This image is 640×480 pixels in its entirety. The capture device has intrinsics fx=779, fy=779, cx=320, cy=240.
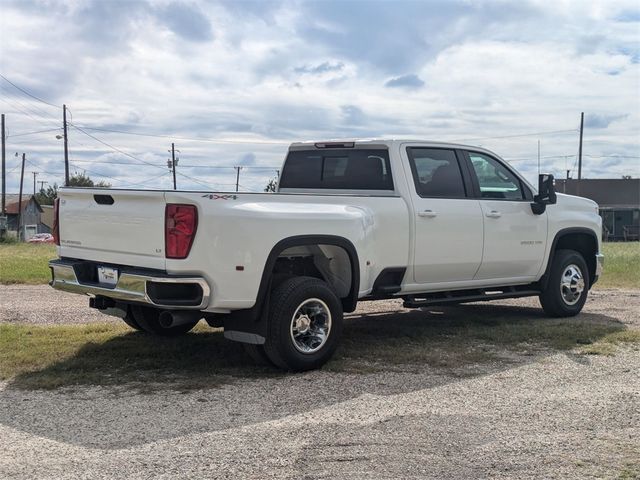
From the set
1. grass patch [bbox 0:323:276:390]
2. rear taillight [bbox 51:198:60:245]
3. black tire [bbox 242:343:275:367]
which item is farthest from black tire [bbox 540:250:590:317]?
rear taillight [bbox 51:198:60:245]

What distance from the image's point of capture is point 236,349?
7562 millimetres

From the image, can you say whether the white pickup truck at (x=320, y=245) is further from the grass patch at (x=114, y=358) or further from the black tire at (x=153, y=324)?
the grass patch at (x=114, y=358)

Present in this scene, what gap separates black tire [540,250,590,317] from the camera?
30.8 feet

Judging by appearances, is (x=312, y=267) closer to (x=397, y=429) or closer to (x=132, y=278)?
(x=132, y=278)

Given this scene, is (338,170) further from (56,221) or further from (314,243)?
(56,221)

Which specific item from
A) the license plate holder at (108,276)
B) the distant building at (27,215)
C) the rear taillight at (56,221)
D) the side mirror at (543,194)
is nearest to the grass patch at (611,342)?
the side mirror at (543,194)

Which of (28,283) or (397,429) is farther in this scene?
(28,283)

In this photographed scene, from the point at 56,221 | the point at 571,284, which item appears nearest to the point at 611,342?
the point at 571,284

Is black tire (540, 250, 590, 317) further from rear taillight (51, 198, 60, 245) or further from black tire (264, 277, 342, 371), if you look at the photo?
rear taillight (51, 198, 60, 245)

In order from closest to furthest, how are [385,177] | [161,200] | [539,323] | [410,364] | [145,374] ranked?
[161,200], [145,374], [410,364], [385,177], [539,323]

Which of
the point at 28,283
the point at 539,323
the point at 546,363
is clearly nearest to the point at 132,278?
the point at 546,363

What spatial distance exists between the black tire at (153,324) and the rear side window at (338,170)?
200 centimetres

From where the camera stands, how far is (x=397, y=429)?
16.5 ft

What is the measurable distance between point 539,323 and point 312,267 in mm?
3427
